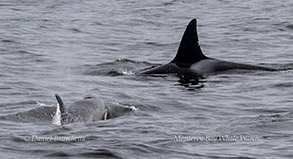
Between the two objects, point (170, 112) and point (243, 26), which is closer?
point (170, 112)

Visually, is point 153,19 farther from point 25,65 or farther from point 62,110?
point 62,110

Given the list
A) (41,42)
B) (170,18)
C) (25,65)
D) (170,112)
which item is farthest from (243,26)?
(170,112)

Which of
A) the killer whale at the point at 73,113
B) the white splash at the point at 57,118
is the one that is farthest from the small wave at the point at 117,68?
the white splash at the point at 57,118

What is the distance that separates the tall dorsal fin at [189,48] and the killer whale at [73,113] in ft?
14.0

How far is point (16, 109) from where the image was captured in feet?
39.8

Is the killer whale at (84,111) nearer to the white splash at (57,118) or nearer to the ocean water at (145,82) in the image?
the white splash at (57,118)

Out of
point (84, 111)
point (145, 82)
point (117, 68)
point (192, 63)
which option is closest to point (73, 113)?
point (84, 111)

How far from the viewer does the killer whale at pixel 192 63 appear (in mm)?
16125

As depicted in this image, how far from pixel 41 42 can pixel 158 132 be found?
12.3m

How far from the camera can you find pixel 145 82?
50.6ft

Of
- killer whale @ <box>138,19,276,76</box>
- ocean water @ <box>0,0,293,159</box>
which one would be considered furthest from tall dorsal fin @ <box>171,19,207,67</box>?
ocean water @ <box>0,0,293,159</box>

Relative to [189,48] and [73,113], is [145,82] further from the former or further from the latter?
[73,113]

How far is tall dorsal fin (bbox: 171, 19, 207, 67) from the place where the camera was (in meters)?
16.1

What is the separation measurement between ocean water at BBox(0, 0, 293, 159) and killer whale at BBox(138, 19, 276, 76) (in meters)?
0.36
